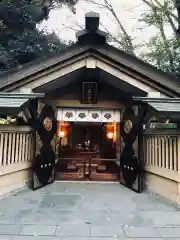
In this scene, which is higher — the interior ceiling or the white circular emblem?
the interior ceiling

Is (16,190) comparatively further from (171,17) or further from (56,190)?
(171,17)

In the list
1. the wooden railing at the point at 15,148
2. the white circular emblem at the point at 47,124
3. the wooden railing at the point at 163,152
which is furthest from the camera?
the white circular emblem at the point at 47,124

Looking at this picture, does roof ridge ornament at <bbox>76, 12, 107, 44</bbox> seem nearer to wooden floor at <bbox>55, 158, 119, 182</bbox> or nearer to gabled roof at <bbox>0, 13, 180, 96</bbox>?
gabled roof at <bbox>0, 13, 180, 96</bbox>

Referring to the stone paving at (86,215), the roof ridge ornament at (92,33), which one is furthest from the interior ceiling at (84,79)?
the stone paving at (86,215)

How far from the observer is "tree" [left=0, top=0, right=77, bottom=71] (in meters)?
13.1

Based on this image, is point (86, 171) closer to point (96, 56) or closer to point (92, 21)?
point (96, 56)

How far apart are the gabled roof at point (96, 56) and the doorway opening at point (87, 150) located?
3366mm

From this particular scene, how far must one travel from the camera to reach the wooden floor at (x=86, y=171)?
959 cm

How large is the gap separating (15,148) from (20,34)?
896 cm

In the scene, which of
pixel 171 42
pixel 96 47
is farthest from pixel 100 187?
pixel 171 42

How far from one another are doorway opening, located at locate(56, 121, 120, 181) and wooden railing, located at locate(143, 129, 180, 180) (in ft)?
7.32

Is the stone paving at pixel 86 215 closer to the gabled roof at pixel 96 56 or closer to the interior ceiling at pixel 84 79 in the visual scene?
the interior ceiling at pixel 84 79

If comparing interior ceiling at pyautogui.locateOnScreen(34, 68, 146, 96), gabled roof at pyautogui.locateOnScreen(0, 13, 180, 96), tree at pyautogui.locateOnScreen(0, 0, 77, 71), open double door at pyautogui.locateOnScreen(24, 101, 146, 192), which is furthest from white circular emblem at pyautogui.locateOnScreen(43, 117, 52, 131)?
tree at pyautogui.locateOnScreen(0, 0, 77, 71)

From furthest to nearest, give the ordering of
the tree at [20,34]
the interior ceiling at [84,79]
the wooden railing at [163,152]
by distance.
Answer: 1. the tree at [20,34]
2. the interior ceiling at [84,79]
3. the wooden railing at [163,152]
